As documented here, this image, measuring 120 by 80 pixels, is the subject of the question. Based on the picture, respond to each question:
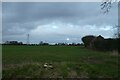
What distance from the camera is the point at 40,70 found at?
1516cm

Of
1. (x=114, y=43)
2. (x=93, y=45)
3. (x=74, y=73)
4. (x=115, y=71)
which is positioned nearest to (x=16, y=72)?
(x=74, y=73)

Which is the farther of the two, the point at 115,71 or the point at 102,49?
the point at 102,49

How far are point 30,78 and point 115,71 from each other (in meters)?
5.46

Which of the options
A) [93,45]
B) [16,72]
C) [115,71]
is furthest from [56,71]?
[93,45]

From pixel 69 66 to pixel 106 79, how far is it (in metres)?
3.02

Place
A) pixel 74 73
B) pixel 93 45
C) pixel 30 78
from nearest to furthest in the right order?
pixel 30 78, pixel 74 73, pixel 93 45

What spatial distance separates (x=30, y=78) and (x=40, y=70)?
1206 mm

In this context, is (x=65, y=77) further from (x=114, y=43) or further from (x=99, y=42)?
(x=99, y=42)

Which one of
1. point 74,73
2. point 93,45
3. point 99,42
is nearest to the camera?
point 74,73

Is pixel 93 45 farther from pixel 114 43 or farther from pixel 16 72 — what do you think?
pixel 16 72

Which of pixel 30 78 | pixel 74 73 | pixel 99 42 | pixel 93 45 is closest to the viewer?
pixel 30 78

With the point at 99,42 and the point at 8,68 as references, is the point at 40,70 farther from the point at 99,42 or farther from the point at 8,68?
the point at 99,42

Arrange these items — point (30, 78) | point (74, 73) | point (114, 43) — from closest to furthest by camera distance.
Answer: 1. point (30, 78)
2. point (74, 73)
3. point (114, 43)

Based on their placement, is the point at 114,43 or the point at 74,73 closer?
the point at 74,73
